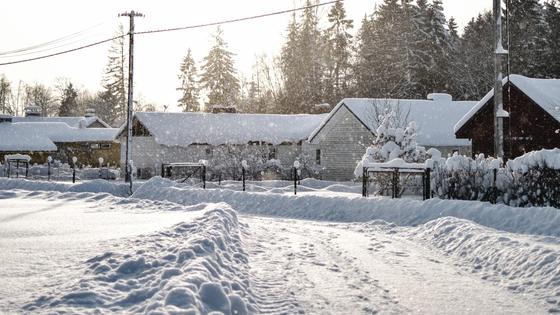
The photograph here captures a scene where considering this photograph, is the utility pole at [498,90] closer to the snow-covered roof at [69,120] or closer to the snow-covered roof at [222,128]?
the snow-covered roof at [222,128]

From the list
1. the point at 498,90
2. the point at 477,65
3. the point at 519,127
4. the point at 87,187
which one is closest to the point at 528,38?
the point at 477,65

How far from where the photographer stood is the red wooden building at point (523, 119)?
79.4 feet

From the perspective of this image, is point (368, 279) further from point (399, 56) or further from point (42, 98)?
point (42, 98)

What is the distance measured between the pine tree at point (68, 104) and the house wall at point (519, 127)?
8334 cm

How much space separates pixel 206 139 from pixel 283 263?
3463 centimetres

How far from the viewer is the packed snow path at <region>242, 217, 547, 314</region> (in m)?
6.73

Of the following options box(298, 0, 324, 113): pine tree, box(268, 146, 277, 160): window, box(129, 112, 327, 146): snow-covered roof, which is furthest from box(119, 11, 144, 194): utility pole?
box(298, 0, 324, 113): pine tree

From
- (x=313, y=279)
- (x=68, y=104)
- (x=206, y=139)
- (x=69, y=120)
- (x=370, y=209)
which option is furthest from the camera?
(x=68, y=104)

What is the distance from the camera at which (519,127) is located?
25484 mm

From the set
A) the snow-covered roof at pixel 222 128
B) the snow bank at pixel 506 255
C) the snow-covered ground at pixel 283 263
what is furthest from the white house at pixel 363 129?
the snow bank at pixel 506 255

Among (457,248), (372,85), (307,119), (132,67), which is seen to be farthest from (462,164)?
(372,85)

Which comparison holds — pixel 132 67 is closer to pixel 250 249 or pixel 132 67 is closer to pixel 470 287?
pixel 250 249

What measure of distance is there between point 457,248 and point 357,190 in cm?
1566

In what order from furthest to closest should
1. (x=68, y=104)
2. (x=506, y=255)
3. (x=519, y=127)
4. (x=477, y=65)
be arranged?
(x=68, y=104) < (x=477, y=65) < (x=519, y=127) < (x=506, y=255)
